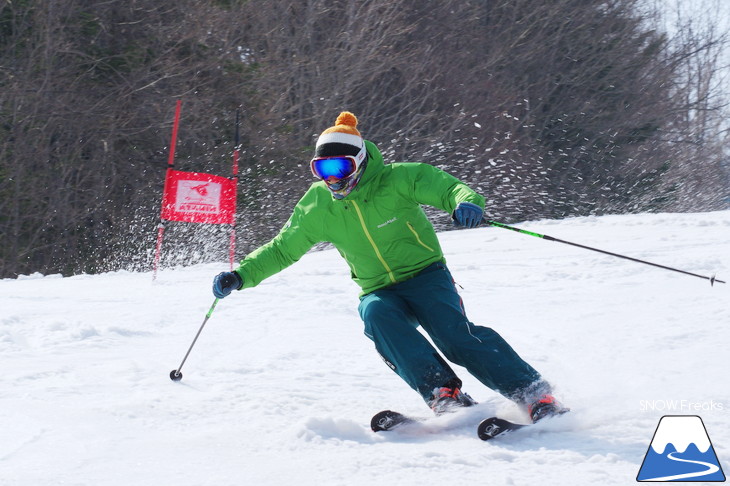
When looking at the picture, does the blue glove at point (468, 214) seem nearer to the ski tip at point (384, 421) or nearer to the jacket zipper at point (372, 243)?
the jacket zipper at point (372, 243)

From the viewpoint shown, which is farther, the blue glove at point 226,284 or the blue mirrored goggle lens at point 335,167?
the blue glove at point 226,284

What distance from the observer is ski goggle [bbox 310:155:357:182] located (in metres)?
3.62

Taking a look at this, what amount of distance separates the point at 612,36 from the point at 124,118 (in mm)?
16836

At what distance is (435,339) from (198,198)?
597 centimetres

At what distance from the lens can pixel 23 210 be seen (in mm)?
14094

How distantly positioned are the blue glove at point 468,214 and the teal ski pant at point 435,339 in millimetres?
450

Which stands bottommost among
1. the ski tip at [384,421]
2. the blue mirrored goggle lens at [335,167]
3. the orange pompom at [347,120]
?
the ski tip at [384,421]

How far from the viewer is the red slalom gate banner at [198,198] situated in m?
9.05

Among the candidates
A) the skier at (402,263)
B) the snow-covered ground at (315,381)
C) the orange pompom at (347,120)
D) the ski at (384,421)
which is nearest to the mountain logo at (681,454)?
the snow-covered ground at (315,381)

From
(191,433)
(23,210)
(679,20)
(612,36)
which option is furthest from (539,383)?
(679,20)

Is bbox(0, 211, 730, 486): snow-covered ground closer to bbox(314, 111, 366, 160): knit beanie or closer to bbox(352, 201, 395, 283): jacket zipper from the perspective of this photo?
bbox(352, 201, 395, 283): jacket zipper

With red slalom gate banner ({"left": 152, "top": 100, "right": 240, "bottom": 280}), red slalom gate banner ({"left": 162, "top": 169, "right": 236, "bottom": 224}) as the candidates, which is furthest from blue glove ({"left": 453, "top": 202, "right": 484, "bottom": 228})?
red slalom gate banner ({"left": 162, "top": 169, "right": 236, "bottom": 224})

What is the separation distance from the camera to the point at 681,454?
2916 millimetres

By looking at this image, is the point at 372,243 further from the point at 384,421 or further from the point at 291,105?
the point at 291,105
